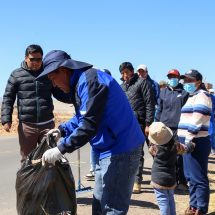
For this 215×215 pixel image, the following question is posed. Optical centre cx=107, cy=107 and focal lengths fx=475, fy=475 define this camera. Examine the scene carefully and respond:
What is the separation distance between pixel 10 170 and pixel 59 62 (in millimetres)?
6378

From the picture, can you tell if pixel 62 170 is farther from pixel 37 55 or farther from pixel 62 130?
Answer: pixel 37 55

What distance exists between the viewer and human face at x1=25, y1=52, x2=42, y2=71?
6244 mm

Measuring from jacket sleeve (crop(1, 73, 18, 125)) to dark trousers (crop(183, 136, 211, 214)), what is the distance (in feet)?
7.97

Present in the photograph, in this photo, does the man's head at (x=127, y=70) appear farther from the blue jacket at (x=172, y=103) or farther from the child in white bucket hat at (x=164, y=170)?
the child in white bucket hat at (x=164, y=170)

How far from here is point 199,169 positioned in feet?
18.6

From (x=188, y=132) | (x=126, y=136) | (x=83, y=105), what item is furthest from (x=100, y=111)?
(x=188, y=132)

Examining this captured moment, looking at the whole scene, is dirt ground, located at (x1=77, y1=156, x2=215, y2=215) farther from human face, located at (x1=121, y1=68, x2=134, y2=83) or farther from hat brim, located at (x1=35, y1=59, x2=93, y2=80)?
hat brim, located at (x1=35, y1=59, x2=93, y2=80)

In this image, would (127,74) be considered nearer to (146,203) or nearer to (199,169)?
(146,203)

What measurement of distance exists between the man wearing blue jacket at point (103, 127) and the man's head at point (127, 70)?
3.46 m

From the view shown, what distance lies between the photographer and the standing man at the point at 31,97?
20.6ft

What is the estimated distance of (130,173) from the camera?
379 centimetres

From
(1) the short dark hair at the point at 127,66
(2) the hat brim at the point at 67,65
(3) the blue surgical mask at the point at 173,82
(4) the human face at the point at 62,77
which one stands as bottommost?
(3) the blue surgical mask at the point at 173,82

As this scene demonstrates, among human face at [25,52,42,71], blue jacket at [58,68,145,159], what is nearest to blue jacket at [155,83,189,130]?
human face at [25,52,42,71]

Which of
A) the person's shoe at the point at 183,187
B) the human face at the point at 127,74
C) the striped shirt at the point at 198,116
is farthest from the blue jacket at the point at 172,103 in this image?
the striped shirt at the point at 198,116
